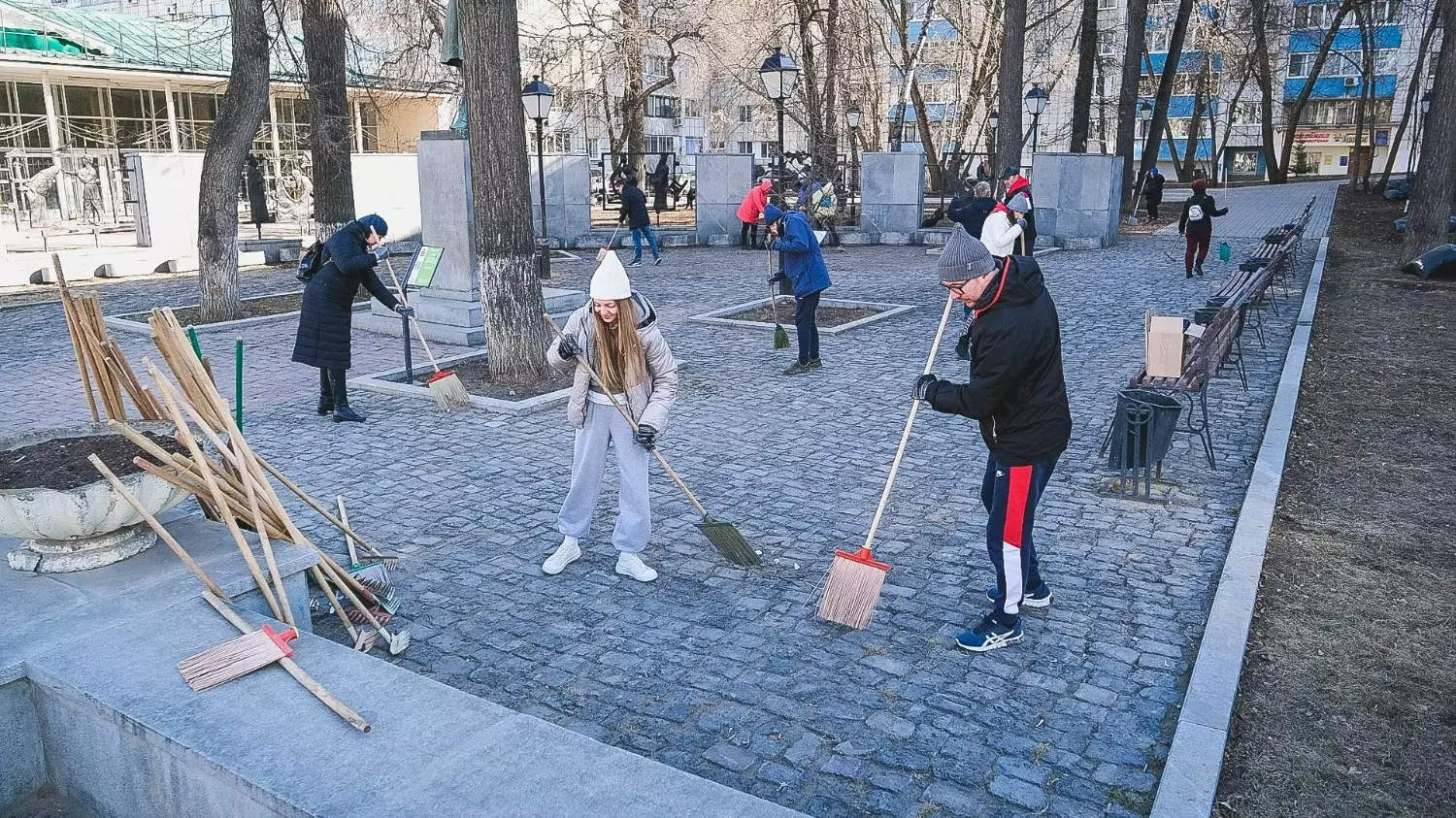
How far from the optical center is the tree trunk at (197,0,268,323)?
13391mm

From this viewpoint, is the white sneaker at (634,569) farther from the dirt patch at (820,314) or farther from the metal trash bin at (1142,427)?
the dirt patch at (820,314)

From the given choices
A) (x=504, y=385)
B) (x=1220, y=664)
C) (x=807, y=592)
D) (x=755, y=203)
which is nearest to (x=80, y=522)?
(x=807, y=592)

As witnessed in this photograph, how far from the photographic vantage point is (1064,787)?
3.87 m

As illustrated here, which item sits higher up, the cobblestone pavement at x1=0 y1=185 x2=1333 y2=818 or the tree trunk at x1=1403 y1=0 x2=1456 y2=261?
the tree trunk at x1=1403 y1=0 x2=1456 y2=261

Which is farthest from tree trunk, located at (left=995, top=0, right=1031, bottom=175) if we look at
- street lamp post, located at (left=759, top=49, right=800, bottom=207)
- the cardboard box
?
the cardboard box

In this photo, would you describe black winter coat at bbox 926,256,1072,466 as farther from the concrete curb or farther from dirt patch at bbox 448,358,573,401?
dirt patch at bbox 448,358,573,401

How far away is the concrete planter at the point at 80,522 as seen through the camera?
4266mm

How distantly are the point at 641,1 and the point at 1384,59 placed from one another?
44.3m

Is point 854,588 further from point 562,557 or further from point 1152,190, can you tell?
point 1152,190

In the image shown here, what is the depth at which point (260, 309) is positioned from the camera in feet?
49.2

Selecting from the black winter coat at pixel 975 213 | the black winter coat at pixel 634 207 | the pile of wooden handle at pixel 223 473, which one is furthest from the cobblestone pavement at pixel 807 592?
the black winter coat at pixel 634 207

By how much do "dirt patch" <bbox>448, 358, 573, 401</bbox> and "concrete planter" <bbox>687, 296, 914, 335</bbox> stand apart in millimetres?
3592

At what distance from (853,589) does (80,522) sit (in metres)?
3.34

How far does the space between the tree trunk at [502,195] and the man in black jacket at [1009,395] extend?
5957 mm
